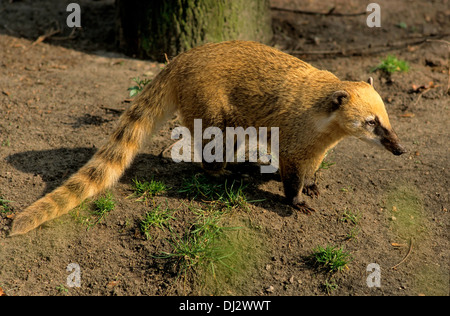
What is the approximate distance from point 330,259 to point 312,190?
97cm

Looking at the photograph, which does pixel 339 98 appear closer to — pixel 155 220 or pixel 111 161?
pixel 155 220

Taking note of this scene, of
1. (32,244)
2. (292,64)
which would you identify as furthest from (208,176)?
(32,244)

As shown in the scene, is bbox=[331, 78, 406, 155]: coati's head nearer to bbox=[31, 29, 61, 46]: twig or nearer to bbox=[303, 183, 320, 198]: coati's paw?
bbox=[303, 183, 320, 198]: coati's paw

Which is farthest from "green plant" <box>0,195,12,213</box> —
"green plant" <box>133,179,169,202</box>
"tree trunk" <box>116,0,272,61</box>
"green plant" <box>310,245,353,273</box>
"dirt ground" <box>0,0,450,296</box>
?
"tree trunk" <box>116,0,272,61</box>

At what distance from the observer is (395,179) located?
4672 millimetres

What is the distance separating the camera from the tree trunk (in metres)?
6.18

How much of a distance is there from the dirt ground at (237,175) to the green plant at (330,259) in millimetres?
59

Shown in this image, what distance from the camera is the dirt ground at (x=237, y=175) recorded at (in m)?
3.67

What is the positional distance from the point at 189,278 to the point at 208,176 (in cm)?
126

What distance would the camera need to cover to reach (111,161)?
14.0 feet

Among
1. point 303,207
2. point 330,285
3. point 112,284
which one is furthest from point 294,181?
point 112,284

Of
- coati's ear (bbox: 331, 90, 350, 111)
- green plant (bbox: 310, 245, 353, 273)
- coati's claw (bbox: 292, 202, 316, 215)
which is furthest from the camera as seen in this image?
coati's claw (bbox: 292, 202, 316, 215)

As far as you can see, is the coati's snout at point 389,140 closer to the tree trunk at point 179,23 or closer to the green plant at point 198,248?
the green plant at point 198,248

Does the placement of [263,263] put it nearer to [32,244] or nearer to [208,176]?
[208,176]
